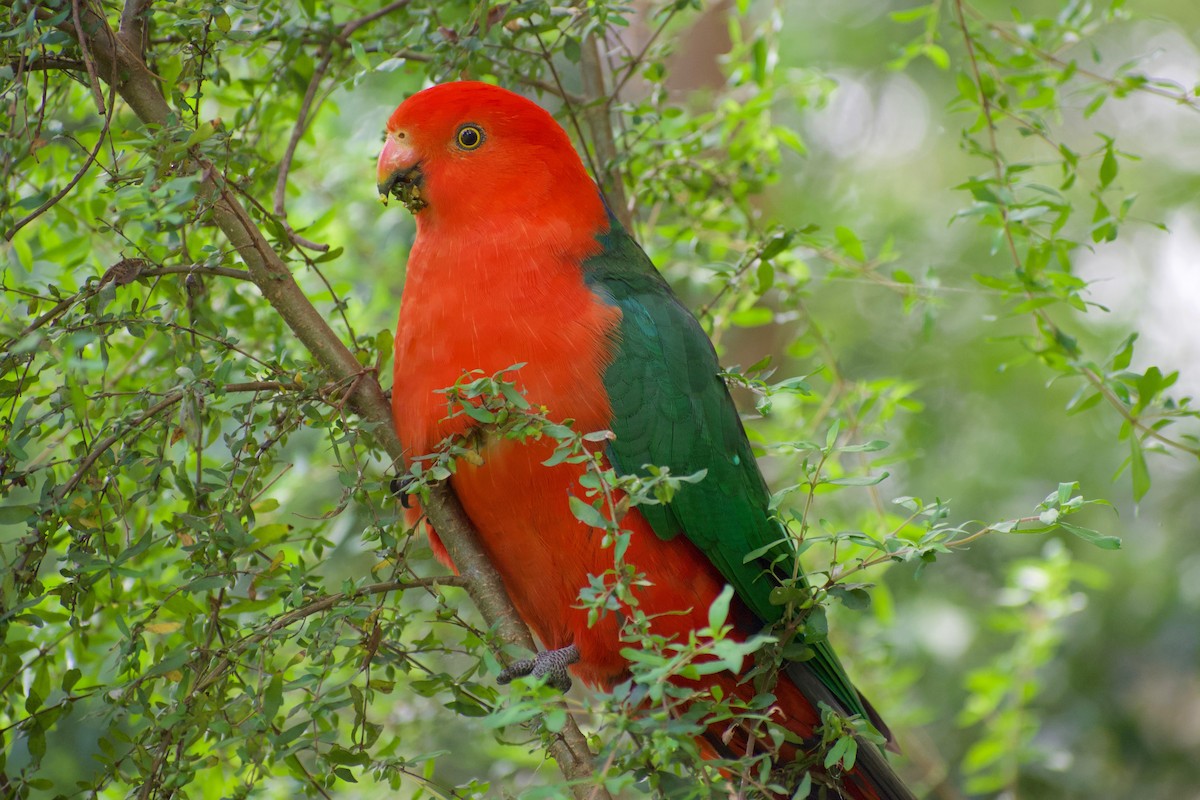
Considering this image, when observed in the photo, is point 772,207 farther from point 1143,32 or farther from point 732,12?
point 1143,32

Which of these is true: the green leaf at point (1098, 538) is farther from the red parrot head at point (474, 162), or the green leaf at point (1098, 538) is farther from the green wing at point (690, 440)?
the red parrot head at point (474, 162)

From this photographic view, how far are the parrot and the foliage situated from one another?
0.11 m

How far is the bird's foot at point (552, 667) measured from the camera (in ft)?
6.66

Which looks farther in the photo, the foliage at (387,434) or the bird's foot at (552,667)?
the bird's foot at (552,667)

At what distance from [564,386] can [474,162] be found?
56cm

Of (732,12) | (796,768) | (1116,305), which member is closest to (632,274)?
(796,768)

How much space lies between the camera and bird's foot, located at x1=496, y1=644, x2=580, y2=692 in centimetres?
203

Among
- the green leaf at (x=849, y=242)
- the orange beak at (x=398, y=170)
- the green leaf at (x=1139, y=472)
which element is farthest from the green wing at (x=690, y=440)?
the green leaf at (x=1139, y=472)

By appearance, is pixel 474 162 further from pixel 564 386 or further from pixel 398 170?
pixel 564 386

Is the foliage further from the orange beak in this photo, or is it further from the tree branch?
the orange beak

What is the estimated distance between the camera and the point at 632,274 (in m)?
2.31

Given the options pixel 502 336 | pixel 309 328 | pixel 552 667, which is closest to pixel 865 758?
pixel 552 667

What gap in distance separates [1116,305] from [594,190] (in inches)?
156

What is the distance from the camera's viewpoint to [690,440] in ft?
7.06
